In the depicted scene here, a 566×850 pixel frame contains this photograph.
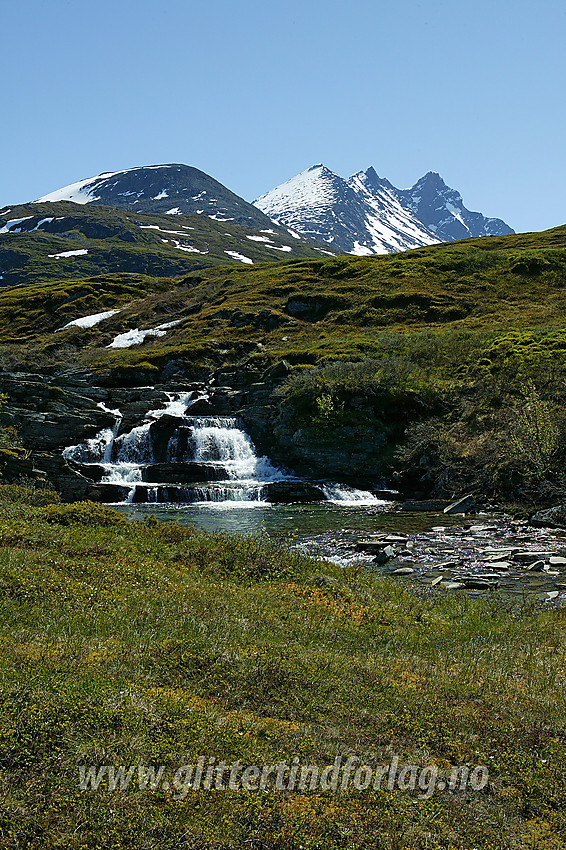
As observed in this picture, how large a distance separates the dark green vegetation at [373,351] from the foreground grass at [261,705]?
77.9ft

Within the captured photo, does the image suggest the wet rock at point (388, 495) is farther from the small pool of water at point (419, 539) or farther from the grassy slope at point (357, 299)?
the grassy slope at point (357, 299)

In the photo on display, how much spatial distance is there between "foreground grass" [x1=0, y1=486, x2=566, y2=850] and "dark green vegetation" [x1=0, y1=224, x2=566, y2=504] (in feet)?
77.9

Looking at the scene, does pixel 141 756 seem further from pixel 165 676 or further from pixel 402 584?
pixel 402 584

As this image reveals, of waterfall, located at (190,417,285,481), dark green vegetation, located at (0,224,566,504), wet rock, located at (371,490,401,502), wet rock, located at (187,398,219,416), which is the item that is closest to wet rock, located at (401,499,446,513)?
dark green vegetation, located at (0,224,566,504)

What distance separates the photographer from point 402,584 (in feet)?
58.6

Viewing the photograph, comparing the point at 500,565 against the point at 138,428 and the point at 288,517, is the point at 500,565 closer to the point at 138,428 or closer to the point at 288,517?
the point at 288,517

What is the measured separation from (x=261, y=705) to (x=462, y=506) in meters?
27.6

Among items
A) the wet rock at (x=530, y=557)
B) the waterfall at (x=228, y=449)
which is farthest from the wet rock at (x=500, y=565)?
the waterfall at (x=228, y=449)

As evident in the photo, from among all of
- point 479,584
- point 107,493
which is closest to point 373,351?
point 107,493

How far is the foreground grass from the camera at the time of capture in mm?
5406

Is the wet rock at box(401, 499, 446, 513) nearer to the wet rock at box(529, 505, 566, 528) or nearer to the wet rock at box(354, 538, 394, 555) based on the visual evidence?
the wet rock at box(529, 505, 566, 528)

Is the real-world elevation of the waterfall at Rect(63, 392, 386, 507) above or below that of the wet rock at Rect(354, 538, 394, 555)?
above

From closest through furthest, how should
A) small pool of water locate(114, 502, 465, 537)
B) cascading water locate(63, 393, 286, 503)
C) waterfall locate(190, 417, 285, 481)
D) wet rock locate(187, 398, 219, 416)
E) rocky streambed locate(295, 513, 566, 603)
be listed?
rocky streambed locate(295, 513, 566, 603) → small pool of water locate(114, 502, 465, 537) → cascading water locate(63, 393, 286, 503) → waterfall locate(190, 417, 285, 481) → wet rock locate(187, 398, 219, 416)

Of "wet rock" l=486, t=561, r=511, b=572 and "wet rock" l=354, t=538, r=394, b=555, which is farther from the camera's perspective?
"wet rock" l=354, t=538, r=394, b=555
